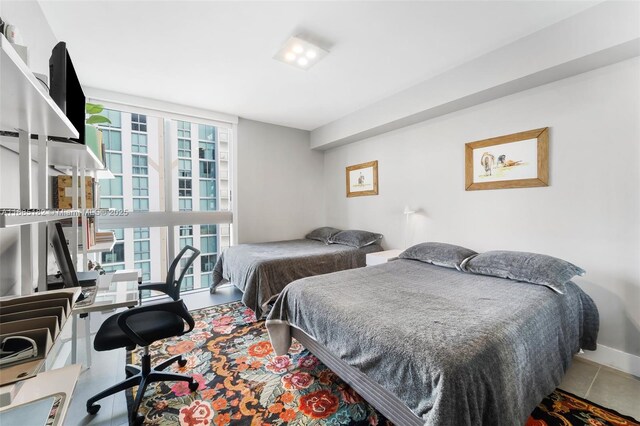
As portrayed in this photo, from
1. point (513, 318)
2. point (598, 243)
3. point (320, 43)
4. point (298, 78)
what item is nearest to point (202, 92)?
point (298, 78)

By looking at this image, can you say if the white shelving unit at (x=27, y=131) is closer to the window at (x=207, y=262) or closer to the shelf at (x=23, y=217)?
the shelf at (x=23, y=217)

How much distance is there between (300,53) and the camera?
2.44 metres

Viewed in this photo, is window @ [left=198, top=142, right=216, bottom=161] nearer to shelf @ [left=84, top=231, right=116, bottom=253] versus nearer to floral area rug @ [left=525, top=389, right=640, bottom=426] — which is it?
shelf @ [left=84, top=231, right=116, bottom=253]

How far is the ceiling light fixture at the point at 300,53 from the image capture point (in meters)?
2.28

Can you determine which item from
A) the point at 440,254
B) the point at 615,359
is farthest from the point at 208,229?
the point at 615,359

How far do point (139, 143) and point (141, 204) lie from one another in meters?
0.85

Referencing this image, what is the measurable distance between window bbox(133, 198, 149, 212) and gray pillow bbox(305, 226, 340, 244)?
8.25 feet

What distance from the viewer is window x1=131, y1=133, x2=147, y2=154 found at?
3.66 meters

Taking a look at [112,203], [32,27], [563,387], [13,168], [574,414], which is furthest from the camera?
[112,203]

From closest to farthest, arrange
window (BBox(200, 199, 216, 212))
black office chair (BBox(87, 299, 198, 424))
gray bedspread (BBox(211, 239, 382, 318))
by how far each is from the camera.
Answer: black office chair (BBox(87, 299, 198, 424))
gray bedspread (BBox(211, 239, 382, 318))
window (BBox(200, 199, 216, 212))

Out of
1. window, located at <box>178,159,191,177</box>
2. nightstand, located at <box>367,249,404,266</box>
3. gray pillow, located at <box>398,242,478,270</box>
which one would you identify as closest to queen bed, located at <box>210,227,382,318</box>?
nightstand, located at <box>367,249,404,266</box>

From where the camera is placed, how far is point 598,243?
2.15 m

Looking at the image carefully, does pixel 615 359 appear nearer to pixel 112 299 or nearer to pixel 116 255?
pixel 112 299

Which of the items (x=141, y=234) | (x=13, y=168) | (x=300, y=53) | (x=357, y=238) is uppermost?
(x=300, y=53)
